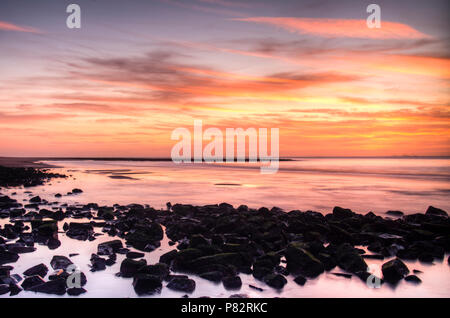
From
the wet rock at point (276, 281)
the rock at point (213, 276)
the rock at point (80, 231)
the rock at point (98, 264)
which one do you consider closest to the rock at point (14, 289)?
the rock at point (98, 264)

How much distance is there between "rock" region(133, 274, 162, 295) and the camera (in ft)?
19.7

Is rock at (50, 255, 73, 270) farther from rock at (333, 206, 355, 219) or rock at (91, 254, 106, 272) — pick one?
rock at (333, 206, 355, 219)

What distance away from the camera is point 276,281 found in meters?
6.36

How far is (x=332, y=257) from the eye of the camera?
7.62m

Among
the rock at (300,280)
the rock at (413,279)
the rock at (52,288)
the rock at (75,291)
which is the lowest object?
the rock at (413,279)

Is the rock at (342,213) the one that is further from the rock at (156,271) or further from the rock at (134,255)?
the rock at (156,271)

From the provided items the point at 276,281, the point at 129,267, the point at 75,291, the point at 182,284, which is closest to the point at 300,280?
the point at 276,281

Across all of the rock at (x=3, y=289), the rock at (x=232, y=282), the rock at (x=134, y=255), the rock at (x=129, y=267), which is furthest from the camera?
the rock at (x=134, y=255)

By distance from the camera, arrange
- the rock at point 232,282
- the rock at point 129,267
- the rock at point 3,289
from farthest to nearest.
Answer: the rock at point 129,267 → the rock at point 232,282 → the rock at point 3,289

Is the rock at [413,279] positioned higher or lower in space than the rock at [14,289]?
lower

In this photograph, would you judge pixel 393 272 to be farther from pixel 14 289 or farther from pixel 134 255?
pixel 14 289

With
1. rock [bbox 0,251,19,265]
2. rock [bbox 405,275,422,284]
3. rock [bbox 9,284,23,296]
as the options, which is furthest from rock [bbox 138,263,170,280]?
rock [bbox 405,275,422,284]

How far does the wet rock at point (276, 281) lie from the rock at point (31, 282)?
413 cm

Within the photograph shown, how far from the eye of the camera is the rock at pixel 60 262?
7.07 metres
